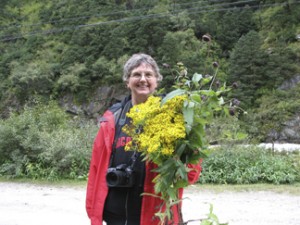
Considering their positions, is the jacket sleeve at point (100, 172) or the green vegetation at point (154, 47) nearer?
the jacket sleeve at point (100, 172)

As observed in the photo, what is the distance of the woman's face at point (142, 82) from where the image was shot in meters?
2.18

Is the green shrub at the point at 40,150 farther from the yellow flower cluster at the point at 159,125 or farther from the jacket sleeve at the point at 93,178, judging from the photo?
the yellow flower cluster at the point at 159,125

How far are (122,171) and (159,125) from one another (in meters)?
0.58

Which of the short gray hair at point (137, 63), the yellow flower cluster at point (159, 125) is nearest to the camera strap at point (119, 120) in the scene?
the short gray hair at point (137, 63)

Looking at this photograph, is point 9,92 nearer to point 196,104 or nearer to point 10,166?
point 10,166

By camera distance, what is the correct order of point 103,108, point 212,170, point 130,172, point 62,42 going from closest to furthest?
point 130,172, point 212,170, point 103,108, point 62,42

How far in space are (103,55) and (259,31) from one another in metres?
12.0

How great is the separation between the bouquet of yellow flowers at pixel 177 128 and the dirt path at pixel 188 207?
12.7 ft

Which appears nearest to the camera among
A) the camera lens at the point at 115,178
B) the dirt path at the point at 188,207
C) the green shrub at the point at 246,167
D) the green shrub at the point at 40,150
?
the camera lens at the point at 115,178

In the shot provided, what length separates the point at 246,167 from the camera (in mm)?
Answer: 8719

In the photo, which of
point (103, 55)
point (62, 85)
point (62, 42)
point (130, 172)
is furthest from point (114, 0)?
point (130, 172)

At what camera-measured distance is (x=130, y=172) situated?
2.09 m

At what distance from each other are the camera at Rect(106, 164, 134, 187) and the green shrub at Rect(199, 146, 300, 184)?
5854 millimetres

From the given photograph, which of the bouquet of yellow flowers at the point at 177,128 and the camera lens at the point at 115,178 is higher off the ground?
the bouquet of yellow flowers at the point at 177,128
